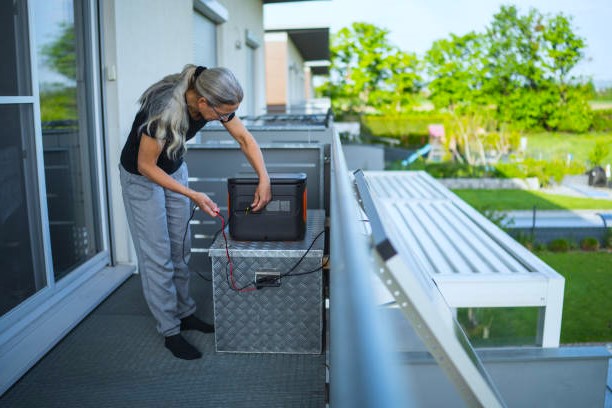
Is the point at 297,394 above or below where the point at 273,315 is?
below

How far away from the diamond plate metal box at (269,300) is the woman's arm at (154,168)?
0.95 ft

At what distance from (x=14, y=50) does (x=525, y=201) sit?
14680mm

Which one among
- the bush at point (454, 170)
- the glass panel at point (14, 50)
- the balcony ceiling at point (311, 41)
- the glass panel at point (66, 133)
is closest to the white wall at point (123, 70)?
the glass panel at point (66, 133)

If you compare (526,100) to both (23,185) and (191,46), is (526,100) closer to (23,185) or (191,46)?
(191,46)

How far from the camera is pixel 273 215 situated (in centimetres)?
278

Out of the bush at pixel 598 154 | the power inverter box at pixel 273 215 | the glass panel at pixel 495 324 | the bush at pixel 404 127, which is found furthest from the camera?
the bush at pixel 404 127

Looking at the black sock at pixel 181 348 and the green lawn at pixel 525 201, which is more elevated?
the black sock at pixel 181 348

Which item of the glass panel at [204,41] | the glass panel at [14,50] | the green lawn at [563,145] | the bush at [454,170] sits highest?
the glass panel at [204,41]

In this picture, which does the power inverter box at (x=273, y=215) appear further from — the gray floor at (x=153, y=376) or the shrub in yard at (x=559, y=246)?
the shrub in yard at (x=559, y=246)

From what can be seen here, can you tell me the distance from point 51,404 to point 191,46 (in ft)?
13.1

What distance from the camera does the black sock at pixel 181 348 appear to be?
273cm

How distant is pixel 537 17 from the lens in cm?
2723

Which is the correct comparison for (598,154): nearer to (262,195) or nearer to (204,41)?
(204,41)

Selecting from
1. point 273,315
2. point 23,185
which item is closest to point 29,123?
point 23,185
